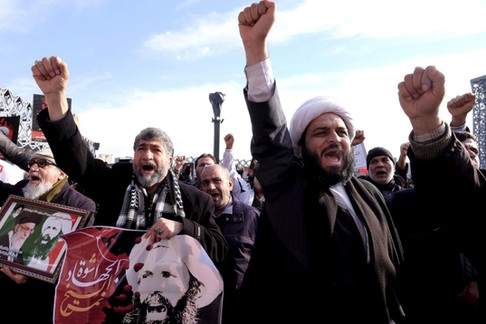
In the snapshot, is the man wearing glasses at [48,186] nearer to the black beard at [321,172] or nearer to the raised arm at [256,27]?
the black beard at [321,172]

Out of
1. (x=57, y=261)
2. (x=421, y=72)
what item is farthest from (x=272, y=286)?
(x=57, y=261)

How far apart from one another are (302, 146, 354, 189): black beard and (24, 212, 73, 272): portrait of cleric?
1.82 m

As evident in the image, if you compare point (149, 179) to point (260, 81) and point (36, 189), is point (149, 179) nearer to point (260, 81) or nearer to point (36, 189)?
point (36, 189)

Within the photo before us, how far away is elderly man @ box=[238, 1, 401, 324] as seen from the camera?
5.64 ft

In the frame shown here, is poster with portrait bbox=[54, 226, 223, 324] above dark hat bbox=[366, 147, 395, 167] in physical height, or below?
below

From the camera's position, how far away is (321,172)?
Answer: 1.93 meters

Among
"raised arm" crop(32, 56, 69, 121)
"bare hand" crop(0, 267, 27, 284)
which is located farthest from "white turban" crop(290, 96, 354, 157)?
"bare hand" crop(0, 267, 27, 284)

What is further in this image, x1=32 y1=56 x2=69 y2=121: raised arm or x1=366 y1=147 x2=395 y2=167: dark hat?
x1=366 y1=147 x2=395 y2=167: dark hat

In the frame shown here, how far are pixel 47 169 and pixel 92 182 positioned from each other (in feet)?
3.99

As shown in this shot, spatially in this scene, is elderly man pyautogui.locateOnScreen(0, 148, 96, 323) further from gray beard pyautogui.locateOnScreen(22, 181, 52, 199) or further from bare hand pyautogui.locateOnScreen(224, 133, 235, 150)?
bare hand pyautogui.locateOnScreen(224, 133, 235, 150)

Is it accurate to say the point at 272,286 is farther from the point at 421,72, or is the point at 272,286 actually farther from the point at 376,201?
the point at 421,72

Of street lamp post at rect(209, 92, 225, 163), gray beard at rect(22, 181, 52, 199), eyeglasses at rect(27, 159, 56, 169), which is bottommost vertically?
gray beard at rect(22, 181, 52, 199)

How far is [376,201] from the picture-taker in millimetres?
2168

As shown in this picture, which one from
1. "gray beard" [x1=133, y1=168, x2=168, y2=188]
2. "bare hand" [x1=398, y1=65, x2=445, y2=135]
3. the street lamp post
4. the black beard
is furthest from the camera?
the street lamp post
